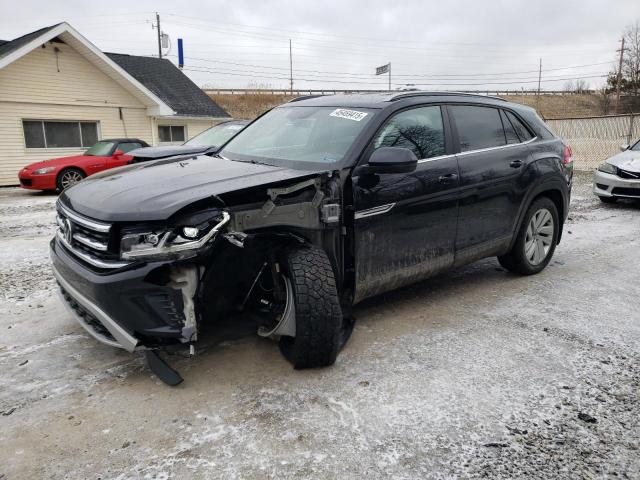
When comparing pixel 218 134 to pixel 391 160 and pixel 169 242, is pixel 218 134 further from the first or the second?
pixel 169 242

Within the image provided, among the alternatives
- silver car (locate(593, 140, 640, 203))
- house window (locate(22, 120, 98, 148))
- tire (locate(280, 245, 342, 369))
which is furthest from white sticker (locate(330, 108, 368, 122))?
house window (locate(22, 120, 98, 148))

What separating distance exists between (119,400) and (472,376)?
2144 mm

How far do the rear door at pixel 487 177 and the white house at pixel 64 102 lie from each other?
15346 millimetres

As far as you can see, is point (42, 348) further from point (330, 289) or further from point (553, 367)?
point (553, 367)

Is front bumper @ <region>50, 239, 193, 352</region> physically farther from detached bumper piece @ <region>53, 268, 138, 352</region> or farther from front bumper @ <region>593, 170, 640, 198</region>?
front bumper @ <region>593, 170, 640, 198</region>

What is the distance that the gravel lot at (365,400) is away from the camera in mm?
2334

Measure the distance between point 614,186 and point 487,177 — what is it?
21.2 ft

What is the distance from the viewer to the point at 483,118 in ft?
14.8

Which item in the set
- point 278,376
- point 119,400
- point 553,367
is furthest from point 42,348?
point 553,367

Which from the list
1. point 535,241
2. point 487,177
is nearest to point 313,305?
point 487,177

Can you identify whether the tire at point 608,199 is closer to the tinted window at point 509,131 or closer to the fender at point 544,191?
the fender at point 544,191

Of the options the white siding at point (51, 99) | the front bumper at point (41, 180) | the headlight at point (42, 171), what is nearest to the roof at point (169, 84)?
the white siding at point (51, 99)

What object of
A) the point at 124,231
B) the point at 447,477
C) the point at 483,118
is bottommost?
the point at 447,477

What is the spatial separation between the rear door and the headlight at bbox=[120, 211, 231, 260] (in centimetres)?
226
